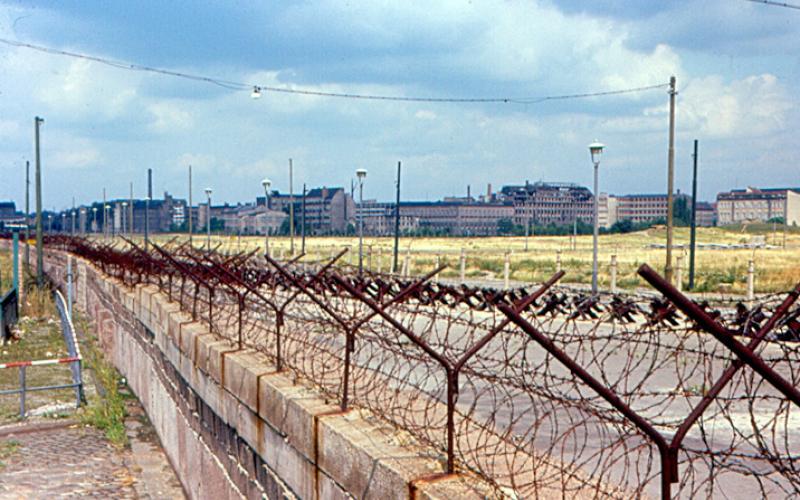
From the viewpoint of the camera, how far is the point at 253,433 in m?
5.43

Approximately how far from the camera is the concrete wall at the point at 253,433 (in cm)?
362

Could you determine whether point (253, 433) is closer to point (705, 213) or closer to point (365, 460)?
point (365, 460)

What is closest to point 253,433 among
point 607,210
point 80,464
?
point 80,464

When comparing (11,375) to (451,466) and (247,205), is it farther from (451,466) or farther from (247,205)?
(247,205)

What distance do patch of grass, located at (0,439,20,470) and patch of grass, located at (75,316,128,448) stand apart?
3.60 ft

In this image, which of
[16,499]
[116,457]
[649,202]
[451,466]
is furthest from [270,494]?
[649,202]

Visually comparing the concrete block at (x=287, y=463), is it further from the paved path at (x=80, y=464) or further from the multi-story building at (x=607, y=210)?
the multi-story building at (x=607, y=210)

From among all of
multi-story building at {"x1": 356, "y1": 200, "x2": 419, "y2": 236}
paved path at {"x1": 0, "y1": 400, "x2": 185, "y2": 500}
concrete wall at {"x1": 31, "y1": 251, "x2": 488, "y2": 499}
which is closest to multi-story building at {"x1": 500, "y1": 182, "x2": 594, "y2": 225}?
multi-story building at {"x1": 356, "y1": 200, "x2": 419, "y2": 236}

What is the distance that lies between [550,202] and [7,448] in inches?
5261

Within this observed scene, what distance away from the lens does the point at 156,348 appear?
10.2 m

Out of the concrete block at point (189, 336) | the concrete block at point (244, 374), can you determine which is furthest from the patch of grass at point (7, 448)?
the concrete block at point (244, 374)

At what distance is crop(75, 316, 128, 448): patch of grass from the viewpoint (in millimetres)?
11320

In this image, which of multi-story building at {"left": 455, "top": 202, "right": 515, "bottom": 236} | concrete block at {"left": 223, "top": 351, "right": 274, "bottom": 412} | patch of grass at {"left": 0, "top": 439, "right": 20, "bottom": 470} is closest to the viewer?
concrete block at {"left": 223, "top": 351, "right": 274, "bottom": 412}

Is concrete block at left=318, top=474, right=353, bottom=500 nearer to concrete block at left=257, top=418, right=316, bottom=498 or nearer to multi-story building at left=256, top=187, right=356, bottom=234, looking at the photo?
concrete block at left=257, top=418, right=316, bottom=498
